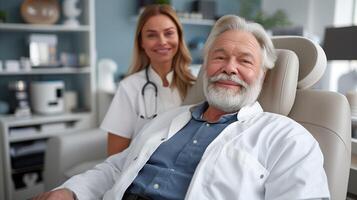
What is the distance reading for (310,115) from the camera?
1114 millimetres

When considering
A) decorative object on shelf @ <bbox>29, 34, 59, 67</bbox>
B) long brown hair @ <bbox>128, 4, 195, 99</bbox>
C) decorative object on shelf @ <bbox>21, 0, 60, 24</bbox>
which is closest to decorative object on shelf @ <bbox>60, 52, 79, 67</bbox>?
decorative object on shelf @ <bbox>29, 34, 59, 67</bbox>

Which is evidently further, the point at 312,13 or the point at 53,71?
the point at 312,13

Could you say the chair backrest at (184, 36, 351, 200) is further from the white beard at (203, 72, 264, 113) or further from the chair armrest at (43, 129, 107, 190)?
the chair armrest at (43, 129, 107, 190)

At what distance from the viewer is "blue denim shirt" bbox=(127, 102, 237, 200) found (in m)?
1.04

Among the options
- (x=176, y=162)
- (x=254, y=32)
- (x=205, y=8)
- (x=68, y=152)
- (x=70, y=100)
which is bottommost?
(x=68, y=152)

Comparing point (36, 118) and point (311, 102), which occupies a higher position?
point (311, 102)

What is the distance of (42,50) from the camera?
2.48m

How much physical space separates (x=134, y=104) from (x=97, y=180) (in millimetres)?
427

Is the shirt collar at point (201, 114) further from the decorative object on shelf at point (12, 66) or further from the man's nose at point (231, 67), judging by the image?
the decorative object on shelf at point (12, 66)

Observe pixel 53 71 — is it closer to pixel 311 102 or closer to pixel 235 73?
pixel 235 73

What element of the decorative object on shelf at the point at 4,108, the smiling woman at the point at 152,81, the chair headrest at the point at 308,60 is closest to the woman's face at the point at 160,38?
the smiling woman at the point at 152,81

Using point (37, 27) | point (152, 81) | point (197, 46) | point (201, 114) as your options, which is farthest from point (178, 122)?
point (197, 46)

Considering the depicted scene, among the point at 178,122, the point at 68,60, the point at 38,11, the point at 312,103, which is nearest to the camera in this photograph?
the point at 312,103

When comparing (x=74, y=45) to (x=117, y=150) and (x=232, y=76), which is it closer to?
(x=117, y=150)
